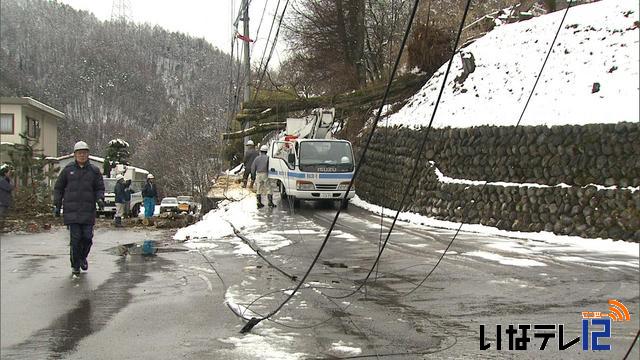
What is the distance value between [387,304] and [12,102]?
4.70 m

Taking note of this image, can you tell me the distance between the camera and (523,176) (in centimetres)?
1374

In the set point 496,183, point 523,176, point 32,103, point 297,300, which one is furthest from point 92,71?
point 496,183

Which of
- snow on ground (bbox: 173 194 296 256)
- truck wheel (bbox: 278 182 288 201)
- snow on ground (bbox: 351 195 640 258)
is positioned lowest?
snow on ground (bbox: 173 194 296 256)

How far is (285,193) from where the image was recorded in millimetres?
19906

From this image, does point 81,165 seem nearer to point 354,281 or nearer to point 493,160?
point 354,281

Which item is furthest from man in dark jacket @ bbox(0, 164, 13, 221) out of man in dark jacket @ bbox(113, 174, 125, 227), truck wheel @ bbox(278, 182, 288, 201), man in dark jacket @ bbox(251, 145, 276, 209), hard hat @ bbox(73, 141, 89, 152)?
truck wheel @ bbox(278, 182, 288, 201)

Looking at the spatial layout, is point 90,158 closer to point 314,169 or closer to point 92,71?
point 92,71

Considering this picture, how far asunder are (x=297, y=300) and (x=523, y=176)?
8.53m

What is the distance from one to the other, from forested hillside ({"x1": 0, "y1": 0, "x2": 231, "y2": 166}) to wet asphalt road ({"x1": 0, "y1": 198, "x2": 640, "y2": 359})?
99cm

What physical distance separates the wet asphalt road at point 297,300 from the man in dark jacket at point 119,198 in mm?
441

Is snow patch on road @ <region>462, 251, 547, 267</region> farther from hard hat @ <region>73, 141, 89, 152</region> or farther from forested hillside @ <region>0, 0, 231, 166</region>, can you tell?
hard hat @ <region>73, 141, 89, 152</region>

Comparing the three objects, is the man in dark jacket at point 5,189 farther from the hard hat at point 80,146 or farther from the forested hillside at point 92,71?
the hard hat at point 80,146

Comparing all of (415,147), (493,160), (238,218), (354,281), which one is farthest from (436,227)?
(354,281)

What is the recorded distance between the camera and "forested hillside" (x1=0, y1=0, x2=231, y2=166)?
3691mm
